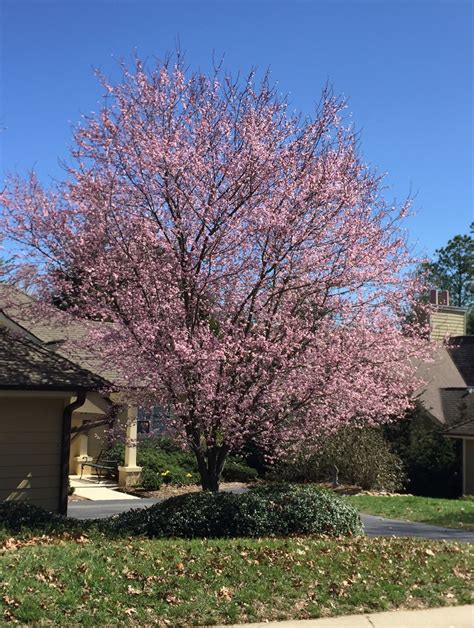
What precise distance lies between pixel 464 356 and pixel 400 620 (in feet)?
88.3

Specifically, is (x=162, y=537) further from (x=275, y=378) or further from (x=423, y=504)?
(x=423, y=504)

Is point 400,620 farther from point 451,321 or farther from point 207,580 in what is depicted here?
point 451,321

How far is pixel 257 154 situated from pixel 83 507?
9.45 meters

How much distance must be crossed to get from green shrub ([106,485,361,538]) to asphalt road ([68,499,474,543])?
3.11m

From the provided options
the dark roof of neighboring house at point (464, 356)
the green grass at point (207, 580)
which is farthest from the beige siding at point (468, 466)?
the green grass at point (207, 580)

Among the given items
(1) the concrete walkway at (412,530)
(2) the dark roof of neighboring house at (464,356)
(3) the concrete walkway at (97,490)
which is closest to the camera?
(1) the concrete walkway at (412,530)

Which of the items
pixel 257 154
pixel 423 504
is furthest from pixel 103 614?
pixel 423 504

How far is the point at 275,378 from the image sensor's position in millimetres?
10344

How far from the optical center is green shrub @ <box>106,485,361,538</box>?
953 centimetres

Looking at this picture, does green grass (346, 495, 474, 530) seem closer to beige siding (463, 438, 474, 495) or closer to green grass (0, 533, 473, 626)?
beige siding (463, 438, 474, 495)

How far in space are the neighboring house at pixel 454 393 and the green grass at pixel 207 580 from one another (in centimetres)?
1252

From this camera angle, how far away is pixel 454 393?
27453 millimetres

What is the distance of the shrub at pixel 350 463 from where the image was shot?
22000 millimetres

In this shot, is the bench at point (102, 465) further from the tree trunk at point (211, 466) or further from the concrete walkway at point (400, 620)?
the concrete walkway at point (400, 620)
